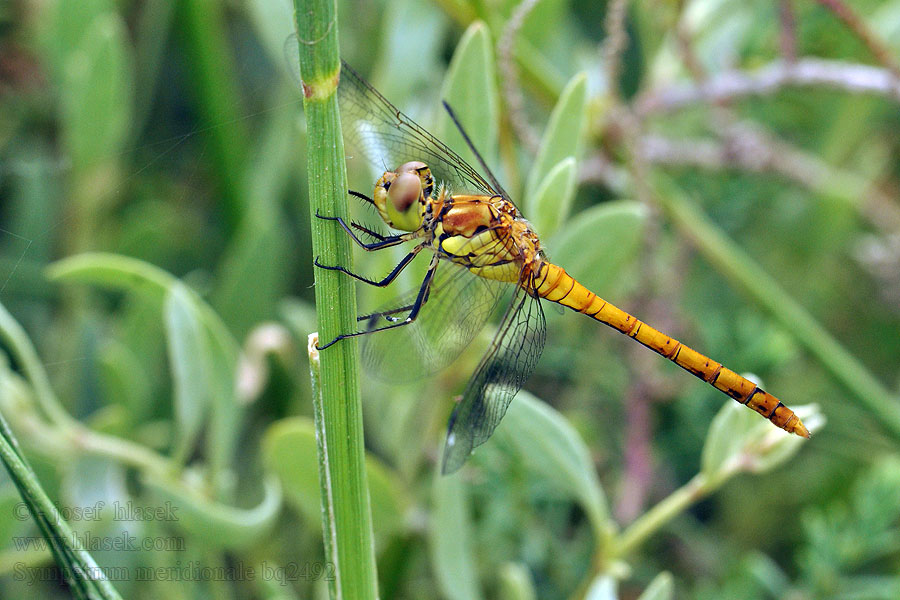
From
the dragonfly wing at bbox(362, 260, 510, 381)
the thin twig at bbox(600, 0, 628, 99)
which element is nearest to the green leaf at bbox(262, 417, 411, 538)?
the dragonfly wing at bbox(362, 260, 510, 381)

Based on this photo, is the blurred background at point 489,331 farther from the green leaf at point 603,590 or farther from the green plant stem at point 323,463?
the green plant stem at point 323,463

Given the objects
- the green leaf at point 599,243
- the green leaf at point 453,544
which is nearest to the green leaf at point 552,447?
the green leaf at point 453,544

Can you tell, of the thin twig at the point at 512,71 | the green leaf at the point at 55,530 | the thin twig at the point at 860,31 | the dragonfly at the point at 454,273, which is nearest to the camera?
the green leaf at the point at 55,530

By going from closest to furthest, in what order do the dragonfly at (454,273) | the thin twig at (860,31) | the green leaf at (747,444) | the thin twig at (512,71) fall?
the green leaf at (747,444) → the dragonfly at (454,273) → the thin twig at (512,71) → the thin twig at (860,31)

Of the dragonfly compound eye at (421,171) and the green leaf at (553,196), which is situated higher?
the dragonfly compound eye at (421,171)

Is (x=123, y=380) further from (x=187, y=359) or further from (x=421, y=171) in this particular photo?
(x=421, y=171)

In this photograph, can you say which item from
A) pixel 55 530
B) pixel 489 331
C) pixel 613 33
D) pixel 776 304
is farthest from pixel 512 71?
pixel 55 530

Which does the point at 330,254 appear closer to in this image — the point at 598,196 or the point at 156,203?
the point at 156,203
